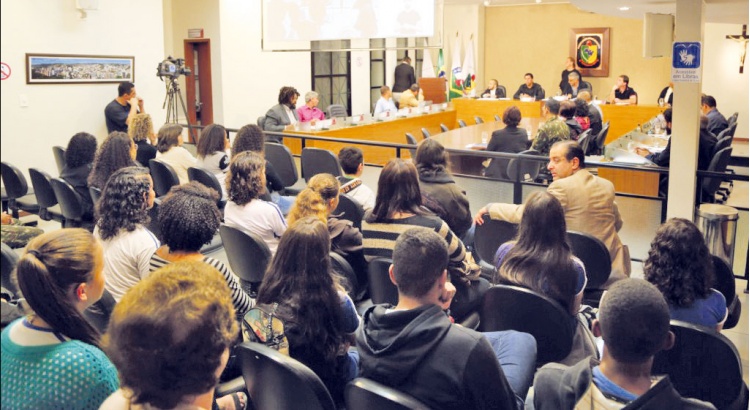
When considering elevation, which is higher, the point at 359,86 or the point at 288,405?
the point at 359,86

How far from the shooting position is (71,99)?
8.37 m

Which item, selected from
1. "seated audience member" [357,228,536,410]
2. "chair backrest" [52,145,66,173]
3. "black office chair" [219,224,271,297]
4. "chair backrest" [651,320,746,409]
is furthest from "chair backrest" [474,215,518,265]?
"chair backrest" [52,145,66,173]

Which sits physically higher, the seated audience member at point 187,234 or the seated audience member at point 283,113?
the seated audience member at point 283,113

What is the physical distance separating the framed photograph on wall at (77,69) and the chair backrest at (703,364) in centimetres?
721

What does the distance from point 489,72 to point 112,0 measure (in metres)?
11.4

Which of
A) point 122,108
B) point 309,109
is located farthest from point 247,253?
point 309,109

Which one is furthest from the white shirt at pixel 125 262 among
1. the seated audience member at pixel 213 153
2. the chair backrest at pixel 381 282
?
the seated audience member at pixel 213 153

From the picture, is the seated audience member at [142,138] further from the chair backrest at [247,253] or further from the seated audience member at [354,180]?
the chair backrest at [247,253]

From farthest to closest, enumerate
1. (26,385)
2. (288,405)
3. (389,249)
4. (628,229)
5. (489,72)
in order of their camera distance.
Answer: (489,72)
(628,229)
(389,249)
(288,405)
(26,385)

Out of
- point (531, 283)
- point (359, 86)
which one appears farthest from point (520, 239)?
point (359, 86)

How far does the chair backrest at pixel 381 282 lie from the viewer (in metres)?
3.29

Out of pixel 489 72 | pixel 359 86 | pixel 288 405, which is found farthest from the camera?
pixel 489 72

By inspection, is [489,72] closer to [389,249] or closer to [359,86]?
[359,86]

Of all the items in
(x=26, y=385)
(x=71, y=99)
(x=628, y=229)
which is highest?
(x=71, y=99)
